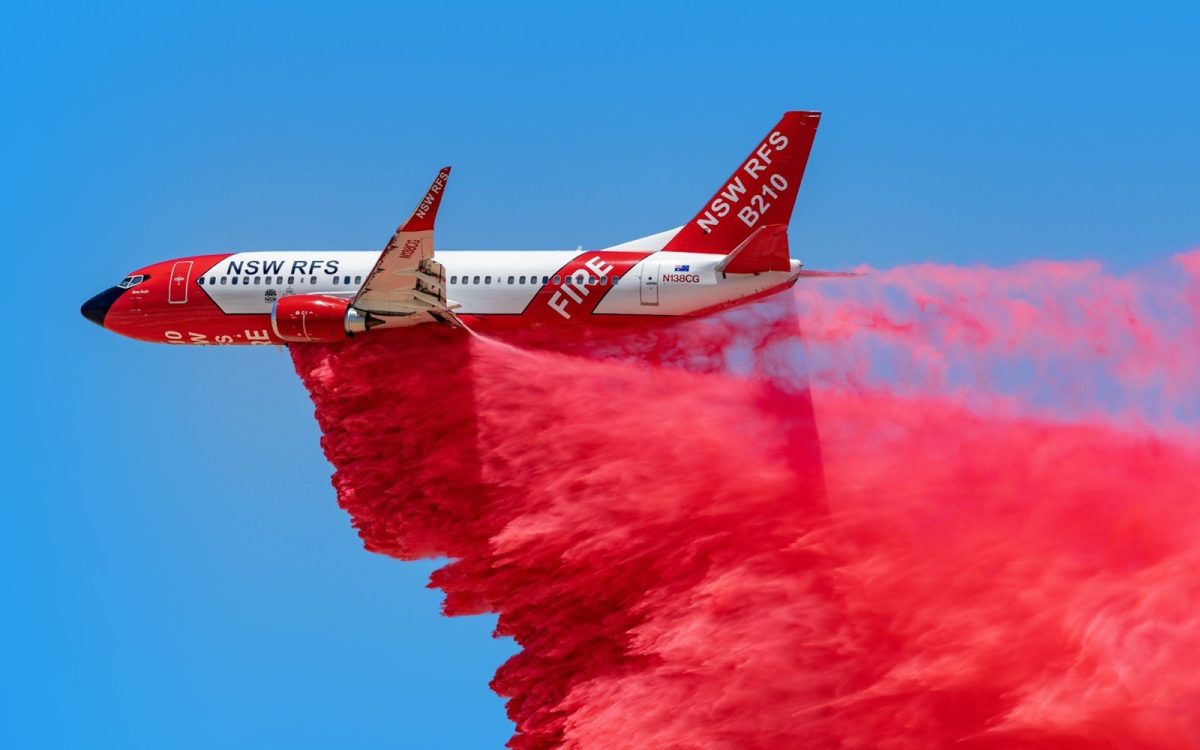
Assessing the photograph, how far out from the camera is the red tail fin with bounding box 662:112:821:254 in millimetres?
43500

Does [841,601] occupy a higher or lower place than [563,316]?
lower

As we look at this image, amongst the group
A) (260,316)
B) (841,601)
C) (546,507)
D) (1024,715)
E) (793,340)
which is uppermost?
(260,316)

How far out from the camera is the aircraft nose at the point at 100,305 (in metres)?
48.7

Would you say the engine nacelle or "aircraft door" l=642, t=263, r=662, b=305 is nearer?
"aircraft door" l=642, t=263, r=662, b=305

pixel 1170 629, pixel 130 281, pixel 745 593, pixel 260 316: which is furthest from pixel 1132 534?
pixel 130 281

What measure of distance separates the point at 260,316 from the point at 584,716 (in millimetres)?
15769

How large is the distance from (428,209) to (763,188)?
8123 mm

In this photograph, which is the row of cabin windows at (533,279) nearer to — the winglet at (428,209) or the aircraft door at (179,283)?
the winglet at (428,209)

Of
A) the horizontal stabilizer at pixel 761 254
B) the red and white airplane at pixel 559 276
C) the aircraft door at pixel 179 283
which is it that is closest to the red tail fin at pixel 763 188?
the red and white airplane at pixel 559 276

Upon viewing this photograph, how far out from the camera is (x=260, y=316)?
46.2m

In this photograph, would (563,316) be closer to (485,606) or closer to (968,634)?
(485,606)

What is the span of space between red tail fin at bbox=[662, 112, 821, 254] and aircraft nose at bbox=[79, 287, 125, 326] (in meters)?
15.9

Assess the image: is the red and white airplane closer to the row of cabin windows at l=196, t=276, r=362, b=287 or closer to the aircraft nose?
the row of cabin windows at l=196, t=276, r=362, b=287

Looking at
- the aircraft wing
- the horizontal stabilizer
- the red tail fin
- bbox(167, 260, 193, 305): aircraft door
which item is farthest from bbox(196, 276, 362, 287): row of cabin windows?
the horizontal stabilizer
